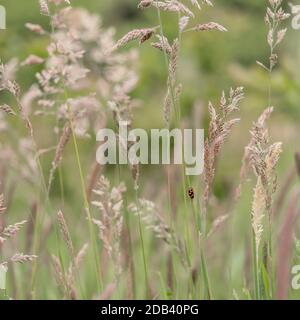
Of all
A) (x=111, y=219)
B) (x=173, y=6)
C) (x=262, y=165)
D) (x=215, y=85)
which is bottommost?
(x=111, y=219)

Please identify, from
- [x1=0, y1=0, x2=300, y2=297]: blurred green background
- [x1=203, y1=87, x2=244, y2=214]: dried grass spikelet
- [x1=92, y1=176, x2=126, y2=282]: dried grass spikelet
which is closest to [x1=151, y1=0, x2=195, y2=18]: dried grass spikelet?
[x1=203, y1=87, x2=244, y2=214]: dried grass spikelet

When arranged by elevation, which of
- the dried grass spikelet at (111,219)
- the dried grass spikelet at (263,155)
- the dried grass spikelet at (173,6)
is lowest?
the dried grass spikelet at (111,219)

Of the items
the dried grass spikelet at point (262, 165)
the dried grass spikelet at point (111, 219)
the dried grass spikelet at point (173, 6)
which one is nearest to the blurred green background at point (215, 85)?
the dried grass spikelet at point (111, 219)

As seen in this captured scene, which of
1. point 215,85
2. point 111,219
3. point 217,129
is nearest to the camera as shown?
point 217,129

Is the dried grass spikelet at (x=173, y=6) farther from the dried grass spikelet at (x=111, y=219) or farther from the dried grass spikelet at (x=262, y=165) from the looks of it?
the dried grass spikelet at (x=111, y=219)

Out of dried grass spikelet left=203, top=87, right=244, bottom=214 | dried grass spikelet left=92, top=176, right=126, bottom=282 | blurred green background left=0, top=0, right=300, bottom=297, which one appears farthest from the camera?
blurred green background left=0, top=0, right=300, bottom=297

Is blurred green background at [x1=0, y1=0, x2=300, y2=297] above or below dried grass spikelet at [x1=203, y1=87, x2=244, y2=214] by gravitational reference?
above

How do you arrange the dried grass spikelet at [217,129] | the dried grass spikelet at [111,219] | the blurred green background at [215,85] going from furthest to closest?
1. the blurred green background at [215,85]
2. the dried grass spikelet at [111,219]
3. the dried grass spikelet at [217,129]

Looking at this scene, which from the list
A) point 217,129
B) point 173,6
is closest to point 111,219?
point 217,129

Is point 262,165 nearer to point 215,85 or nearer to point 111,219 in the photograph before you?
point 111,219

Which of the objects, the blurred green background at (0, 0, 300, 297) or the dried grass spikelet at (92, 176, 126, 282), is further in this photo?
the blurred green background at (0, 0, 300, 297)

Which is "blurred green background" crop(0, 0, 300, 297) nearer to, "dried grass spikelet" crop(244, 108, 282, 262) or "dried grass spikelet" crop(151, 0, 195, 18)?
"dried grass spikelet" crop(244, 108, 282, 262)

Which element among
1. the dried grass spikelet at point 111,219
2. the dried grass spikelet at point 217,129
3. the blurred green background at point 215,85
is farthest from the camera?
the blurred green background at point 215,85
